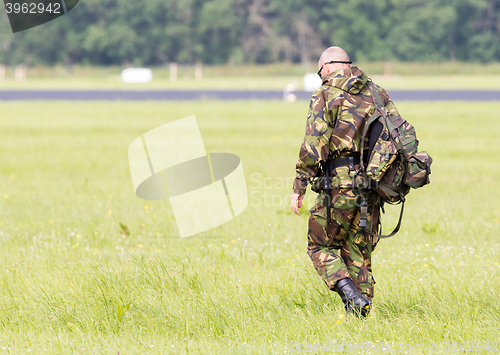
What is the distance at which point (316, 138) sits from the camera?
4.25 meters

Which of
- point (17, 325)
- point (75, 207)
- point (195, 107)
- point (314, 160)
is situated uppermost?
point (314, 160)

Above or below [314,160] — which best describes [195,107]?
below

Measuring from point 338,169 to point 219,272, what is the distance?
70.0 inches

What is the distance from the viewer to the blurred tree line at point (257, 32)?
7188 cm

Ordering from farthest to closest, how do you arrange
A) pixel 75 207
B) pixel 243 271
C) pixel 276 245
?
pixel 75 207, pixel 276 245, pixel 243 271

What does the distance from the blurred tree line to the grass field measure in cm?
6281

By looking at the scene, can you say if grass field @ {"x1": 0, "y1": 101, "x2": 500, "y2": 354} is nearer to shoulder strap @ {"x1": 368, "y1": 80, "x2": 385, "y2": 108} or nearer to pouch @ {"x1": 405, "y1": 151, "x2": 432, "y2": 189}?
pouch @ {"x1": 405, "y1": 151, "x2": 432, "y2": 189}

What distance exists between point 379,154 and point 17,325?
278 centimetres

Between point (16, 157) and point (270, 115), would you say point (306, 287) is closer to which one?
point (16, 157)

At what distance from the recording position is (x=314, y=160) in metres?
4.25

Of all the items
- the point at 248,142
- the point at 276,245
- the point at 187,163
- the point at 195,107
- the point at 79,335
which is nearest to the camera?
the point at 79,335

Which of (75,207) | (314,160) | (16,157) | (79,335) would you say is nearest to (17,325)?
(79,335)

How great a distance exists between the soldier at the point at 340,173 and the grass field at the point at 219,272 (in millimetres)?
258

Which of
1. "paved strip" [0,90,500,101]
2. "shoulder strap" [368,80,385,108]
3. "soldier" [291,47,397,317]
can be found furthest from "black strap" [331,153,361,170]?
"paved strip" [0,90,500,101]
